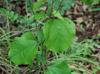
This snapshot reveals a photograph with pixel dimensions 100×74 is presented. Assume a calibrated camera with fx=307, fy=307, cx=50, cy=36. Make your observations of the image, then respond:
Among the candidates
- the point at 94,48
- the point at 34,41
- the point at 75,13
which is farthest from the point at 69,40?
the point at 75,13

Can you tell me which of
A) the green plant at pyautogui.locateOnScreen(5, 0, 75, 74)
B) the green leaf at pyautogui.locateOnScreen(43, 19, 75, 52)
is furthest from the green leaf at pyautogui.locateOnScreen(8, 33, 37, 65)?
the green leaf at pyautogui.locateOnScreen(43, 19, 75, 52)

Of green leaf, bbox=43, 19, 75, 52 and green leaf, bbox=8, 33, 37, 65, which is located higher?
green leaf, bbox=43, 19, 75, 52

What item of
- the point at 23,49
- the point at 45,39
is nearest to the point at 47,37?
the point at 45,39

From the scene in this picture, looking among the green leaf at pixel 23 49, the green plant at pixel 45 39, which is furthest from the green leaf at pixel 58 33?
the green leaf at pixel 23 49

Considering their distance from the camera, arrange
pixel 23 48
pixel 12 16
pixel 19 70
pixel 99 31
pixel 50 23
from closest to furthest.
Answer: pixel 50 23, pixel 23 48, pixel 12 16, pixel 19 70, pixel 99 31

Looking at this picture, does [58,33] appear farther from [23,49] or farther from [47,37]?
[23,49]

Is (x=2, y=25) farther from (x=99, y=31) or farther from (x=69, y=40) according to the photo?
(x=69, y=40)

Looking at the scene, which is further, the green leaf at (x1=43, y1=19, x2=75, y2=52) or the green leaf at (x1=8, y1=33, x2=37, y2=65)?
the green leaf at (x1=8, y1=33, x2=37, y2=65)

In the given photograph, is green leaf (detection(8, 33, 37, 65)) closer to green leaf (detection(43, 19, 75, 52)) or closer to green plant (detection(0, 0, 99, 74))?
green plant (detection(0, 0, 99, 74))
